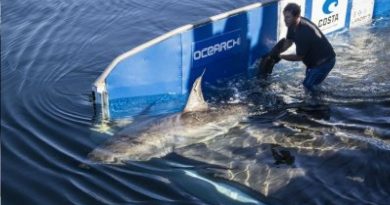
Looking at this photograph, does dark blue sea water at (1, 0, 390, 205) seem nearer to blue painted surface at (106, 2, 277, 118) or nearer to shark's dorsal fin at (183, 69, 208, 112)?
blue painted surface at (106, 2, 277, 118)

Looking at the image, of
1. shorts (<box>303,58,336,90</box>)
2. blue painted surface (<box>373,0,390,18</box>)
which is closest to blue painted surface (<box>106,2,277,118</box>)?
shorts (<box>303,58,336,90</box>)

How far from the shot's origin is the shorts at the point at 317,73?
9.54m

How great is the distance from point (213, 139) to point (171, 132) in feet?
2.24

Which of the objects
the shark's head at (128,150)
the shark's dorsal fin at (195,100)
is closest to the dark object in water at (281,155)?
the shark's dorsal fin at (195,100)

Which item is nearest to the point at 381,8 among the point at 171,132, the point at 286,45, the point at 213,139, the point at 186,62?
the point at 286,45

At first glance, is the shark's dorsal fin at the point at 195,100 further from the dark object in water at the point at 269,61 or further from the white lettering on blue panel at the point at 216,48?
the dark object in water at the point at 269,61

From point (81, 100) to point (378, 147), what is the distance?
5049 mm

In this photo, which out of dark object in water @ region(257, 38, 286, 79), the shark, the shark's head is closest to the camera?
the shark's head

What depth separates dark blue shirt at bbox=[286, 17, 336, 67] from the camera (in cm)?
912

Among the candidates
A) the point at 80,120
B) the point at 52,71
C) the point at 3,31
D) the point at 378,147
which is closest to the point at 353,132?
the point at 378,147

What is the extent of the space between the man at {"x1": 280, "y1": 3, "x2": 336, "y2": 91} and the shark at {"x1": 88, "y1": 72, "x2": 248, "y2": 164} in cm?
148

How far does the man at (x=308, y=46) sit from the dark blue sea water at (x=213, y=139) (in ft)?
1.34

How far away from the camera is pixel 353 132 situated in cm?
836

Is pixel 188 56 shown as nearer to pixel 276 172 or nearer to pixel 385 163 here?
pixel 276 172
